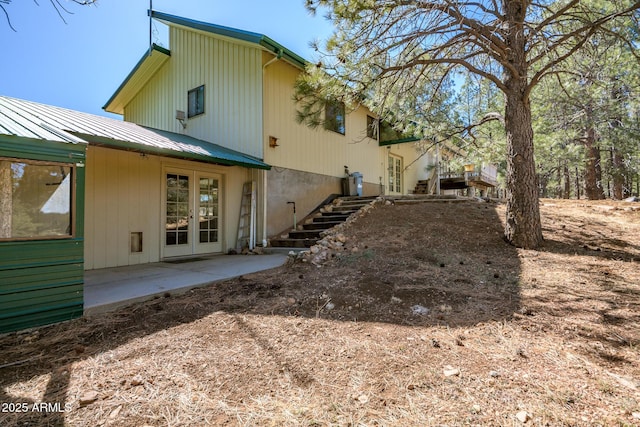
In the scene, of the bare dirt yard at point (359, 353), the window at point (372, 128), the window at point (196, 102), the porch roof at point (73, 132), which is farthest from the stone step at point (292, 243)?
the window at point (196, 102)

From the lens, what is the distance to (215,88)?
8367 millimetres

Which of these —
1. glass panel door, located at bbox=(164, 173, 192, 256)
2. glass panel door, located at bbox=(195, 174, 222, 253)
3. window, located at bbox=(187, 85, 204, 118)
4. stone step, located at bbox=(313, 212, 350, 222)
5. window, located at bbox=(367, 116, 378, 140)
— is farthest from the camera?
window, located at bbox=(187, 85, 204, 118)

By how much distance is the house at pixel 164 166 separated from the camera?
3123 mm

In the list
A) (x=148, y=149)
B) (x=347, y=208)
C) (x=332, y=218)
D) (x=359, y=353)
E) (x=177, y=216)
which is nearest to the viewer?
(x=359, y=353)

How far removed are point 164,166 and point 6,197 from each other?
3.72 m

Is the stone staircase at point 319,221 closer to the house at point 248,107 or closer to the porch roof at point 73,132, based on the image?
the house at point 248,107

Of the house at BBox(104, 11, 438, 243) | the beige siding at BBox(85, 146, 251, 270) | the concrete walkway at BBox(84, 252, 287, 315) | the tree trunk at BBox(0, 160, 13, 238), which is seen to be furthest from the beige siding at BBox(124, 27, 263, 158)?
the tree trunk at BBox(0, 160, 13, 238)

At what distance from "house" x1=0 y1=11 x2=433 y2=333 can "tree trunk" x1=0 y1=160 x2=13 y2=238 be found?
0.01 meters

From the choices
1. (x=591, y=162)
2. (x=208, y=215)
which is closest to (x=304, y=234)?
(x=208, y=215)

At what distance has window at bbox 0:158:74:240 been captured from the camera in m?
3.07

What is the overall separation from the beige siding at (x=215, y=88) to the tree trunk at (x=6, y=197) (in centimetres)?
489

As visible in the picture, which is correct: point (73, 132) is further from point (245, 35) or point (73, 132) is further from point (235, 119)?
point (245, 35)

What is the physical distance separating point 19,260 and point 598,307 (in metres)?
5.79

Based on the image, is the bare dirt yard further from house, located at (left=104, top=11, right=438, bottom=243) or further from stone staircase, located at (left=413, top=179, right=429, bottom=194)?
stone staircase, located at (left=413, top=179, right=429, bottom=194)
